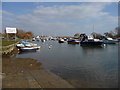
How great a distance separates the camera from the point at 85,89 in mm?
10023

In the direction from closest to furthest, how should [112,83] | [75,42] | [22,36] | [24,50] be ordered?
[112,83] → [24,50] → [75,42] → [22,36]

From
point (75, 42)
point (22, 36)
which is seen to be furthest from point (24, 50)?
point (22, 36)

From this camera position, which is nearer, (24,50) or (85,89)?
(85,89)

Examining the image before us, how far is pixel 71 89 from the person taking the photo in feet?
31.2

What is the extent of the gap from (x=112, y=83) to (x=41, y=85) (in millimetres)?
5571

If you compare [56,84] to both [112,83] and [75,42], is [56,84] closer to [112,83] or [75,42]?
[112,83]

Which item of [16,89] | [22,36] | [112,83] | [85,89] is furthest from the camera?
[22,36]

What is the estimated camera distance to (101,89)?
10.2 metres

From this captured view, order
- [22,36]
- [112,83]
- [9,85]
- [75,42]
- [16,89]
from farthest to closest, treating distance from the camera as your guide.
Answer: [22,36], [75,42], [112,83], [9,85], [16,89]

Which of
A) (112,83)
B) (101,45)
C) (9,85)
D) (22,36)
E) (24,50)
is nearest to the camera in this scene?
(9,85)

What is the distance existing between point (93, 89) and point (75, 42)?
68285mm

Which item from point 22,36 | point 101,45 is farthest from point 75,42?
point 22,36

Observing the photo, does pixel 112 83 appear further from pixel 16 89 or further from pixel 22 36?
pixel 22 36

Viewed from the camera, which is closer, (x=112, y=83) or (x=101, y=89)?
(x=101, y=89)
